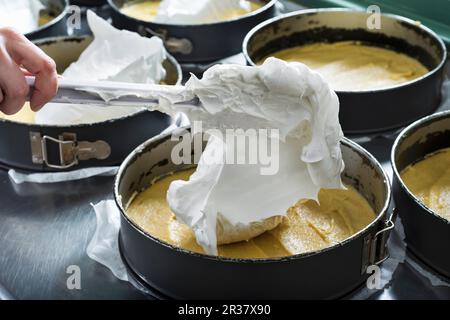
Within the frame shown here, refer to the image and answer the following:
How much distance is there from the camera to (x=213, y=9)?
2963 millimetres

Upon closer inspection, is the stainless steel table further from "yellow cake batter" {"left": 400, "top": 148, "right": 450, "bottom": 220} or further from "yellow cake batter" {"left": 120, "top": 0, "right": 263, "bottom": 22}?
"yellow cake batter" {"left": 120, "top": 0, "right": 263, "bottom": 22}

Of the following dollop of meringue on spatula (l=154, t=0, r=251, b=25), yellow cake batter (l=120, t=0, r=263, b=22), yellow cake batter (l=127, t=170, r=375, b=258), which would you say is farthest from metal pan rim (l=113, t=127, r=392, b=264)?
yellow cake batter (l=120, t=0, r=263, b=22)

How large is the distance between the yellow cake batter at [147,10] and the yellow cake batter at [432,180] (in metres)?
1.20

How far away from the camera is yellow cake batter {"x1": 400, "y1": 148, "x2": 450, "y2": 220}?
202 cm

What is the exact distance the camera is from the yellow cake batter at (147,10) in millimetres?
3080

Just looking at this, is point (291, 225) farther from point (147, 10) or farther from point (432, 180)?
point (147, 10)

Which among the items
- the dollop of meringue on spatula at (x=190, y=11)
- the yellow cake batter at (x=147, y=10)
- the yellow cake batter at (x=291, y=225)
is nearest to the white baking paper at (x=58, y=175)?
the yellow cake batter at (x=291, y=225)

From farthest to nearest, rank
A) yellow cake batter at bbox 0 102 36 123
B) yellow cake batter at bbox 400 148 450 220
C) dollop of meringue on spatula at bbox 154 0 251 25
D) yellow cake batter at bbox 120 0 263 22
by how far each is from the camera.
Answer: yellow cake batter at bbox 120 0 263 22, dollop of meringue on spatula at bbox 154 0 251 25, yellow cake batter at bbox 0 102 36 123, yellow cake batter at bbox 400 148 450 220

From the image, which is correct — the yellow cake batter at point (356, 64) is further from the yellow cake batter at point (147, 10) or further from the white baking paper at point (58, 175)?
the white baking paper at point (58, 175)

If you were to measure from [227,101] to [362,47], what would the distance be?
4.41 ft

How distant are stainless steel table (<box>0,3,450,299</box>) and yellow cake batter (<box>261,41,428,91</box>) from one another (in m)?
0.37

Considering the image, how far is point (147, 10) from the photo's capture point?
3227 mm
